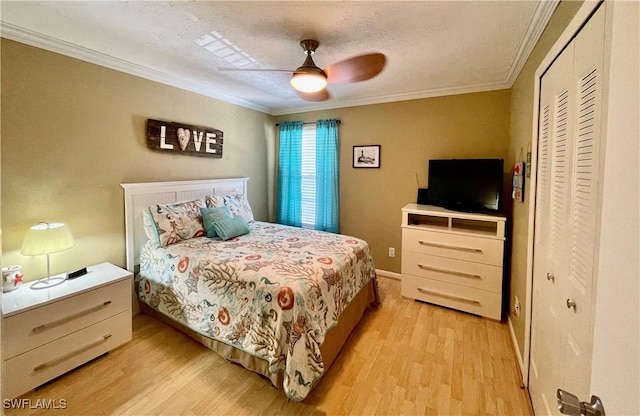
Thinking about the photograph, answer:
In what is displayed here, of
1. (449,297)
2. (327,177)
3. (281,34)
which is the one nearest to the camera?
(281,34)

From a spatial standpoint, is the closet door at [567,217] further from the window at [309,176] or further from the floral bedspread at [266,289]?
the window at [309,176]

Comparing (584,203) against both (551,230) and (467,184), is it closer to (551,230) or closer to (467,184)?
(551,230)

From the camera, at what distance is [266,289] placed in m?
1.77

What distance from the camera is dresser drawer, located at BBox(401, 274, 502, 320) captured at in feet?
8.41

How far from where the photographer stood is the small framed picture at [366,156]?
142 inches

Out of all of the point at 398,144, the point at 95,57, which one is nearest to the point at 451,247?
the point at 398,144

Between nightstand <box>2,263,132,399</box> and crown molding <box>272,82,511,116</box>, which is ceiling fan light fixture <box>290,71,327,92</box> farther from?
nightstand <box>2,263,132,399</box>

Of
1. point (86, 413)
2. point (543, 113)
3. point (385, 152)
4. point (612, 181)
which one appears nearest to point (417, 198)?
point (385, 152)

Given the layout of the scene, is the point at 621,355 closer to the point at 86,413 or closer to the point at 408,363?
the point at 408,363

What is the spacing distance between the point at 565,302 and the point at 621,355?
0.86 meters

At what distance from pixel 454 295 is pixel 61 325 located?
328 cm

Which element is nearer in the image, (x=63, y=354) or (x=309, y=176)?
(x=63, y=354)

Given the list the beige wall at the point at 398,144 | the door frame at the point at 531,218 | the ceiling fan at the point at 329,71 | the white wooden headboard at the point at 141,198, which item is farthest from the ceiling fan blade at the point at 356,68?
the white wooden headboard at the point at 141,198

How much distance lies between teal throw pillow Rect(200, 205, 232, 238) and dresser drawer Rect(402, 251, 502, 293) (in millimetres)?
2046
